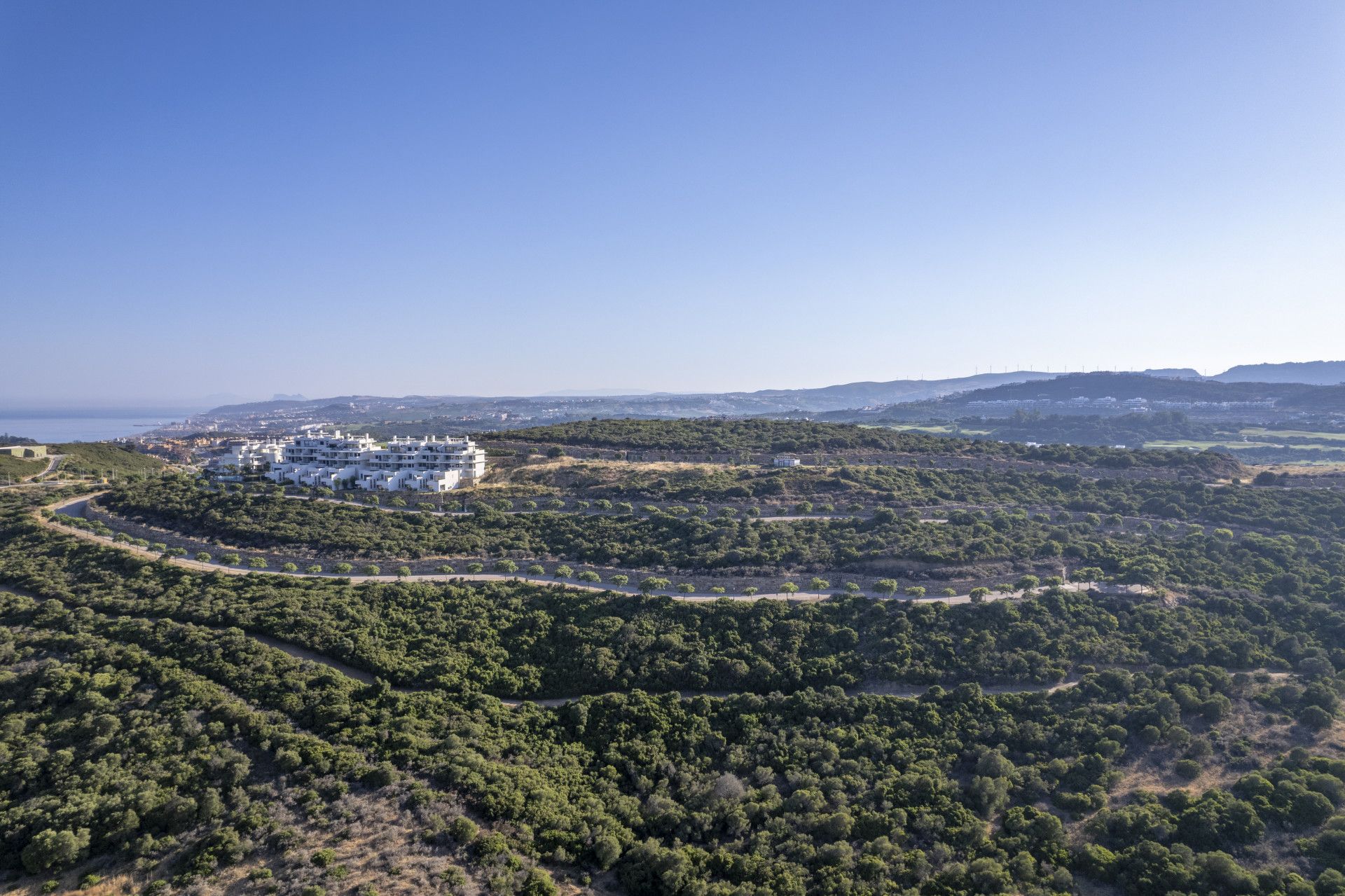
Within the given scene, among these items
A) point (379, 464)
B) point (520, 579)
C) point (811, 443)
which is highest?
point (811, 443)

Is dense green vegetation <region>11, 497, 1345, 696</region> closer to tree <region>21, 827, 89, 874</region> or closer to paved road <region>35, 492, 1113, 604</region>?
paved road <region>35, 492, 1113, 604</region>

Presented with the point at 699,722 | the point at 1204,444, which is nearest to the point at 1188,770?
the point at 699,722

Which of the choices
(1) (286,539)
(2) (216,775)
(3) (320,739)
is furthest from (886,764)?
(1) (286,539)

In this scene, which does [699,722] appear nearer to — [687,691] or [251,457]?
[687,691]

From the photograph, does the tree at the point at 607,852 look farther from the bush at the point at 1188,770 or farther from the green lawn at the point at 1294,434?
the green lawn at the point at 1294,434

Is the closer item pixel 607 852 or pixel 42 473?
pixel 607 852

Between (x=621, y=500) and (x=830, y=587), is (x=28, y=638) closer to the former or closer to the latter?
(x=621, y=500)

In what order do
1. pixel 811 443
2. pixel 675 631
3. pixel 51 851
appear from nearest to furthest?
pixel 51 851 < pixel 675 631 < pixel 811 443
